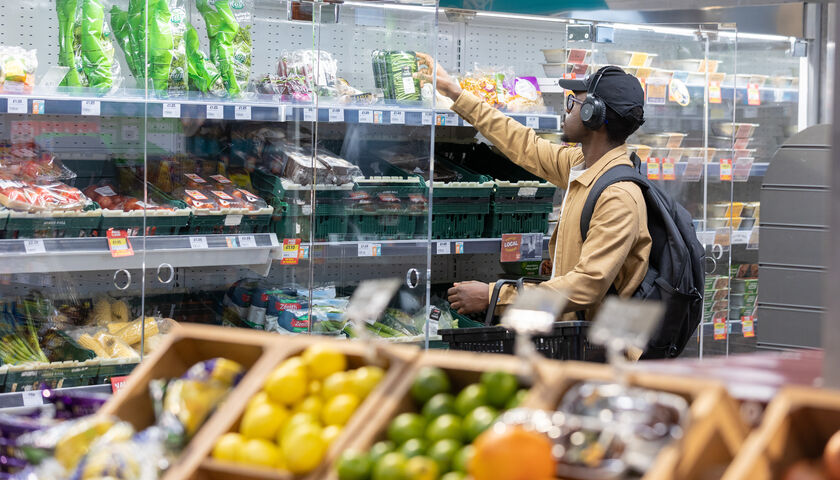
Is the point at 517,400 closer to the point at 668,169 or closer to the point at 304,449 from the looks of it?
the point at 304,449

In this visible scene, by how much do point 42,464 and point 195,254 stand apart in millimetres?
2125

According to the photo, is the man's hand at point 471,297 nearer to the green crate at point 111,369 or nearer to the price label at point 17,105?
the green crate at point 111,369

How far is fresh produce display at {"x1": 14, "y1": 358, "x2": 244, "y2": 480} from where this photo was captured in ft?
4.78

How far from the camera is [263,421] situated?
153 centimetres

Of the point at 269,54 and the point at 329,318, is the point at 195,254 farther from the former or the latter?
the point at 269,54

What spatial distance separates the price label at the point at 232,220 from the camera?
370cm

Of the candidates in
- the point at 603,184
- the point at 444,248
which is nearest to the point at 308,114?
the point at 444,248

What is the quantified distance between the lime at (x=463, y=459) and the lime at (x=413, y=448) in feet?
0.19

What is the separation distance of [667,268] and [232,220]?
65.9 inches

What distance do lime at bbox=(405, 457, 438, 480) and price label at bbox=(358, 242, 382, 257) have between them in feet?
8.12

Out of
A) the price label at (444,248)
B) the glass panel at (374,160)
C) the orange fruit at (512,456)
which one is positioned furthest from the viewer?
the price label at (444,248)

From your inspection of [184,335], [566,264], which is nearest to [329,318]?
[566,264]

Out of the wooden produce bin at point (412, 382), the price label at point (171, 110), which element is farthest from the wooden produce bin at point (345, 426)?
the price label at point (171, 110)

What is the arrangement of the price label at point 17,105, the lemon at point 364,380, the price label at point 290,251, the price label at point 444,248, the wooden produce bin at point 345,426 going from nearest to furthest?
1. the wooden produce bin at point 345,426
2. the lemon at point 364,380
3. the price label at point 17,105
4. the price label at point 290,251
5. the price label at point 444,248
